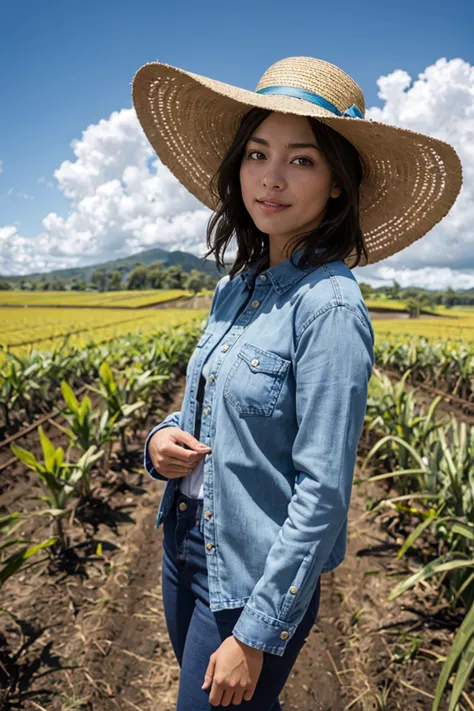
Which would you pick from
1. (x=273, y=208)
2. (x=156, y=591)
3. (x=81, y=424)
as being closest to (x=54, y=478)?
(x=81, y=424)

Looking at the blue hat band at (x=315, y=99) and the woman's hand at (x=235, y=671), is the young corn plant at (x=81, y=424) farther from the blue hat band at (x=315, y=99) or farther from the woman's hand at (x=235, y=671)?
the blue hat band at (x=315, y=99)

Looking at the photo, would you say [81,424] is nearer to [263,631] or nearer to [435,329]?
[263,631]

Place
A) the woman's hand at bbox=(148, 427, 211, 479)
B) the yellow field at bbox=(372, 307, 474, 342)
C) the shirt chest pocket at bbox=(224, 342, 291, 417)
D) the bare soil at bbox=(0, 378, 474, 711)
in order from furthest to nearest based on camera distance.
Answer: the yellow field at bbox=(372, 307, 474, 342) → the bare soil at bbox=(0, 378, 474, 711) → the woman's hand at bbox=(148, 427, 211, 479) → the shirt chest pocket at bbox=(224, 342, 291, 417)

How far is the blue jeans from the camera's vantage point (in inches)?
39.6

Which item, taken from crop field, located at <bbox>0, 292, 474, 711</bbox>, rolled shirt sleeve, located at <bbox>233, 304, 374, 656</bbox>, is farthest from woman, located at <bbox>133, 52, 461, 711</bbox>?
crop field, located at <bbox>0, 292, 474, 711</bbox>

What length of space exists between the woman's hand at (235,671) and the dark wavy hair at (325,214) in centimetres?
74

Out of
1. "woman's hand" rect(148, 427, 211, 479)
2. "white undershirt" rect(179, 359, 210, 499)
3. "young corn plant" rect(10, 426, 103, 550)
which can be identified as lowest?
"young corn plant" rect(10, 426, 103, 550)

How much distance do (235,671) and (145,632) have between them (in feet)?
5.30

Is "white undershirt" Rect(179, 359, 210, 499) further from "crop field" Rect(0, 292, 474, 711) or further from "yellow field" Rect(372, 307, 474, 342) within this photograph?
"yellow field" Rect(372, 307, 474, 342)

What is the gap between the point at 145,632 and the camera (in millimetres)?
2295

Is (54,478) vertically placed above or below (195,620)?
below

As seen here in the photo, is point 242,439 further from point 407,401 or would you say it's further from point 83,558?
point 407,401

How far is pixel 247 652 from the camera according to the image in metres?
0.90

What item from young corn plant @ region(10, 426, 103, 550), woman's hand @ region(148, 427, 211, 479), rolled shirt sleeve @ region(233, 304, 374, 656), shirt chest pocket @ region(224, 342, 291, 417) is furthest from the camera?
young corn plant @ region(10, 426, 103, 550)
